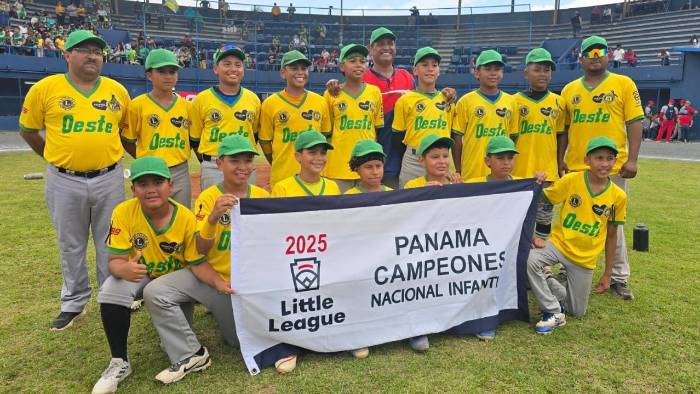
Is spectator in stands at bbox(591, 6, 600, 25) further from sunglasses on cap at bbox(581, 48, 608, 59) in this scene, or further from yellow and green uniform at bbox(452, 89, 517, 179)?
yellow and green uniform at bbox(452, 89, 517, 179)

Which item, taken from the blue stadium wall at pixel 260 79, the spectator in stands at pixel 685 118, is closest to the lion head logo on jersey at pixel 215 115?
the blue stadium wall at pixel 260 79

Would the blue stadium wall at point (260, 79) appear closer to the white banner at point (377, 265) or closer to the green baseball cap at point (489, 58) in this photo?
the green baseball cap at point (489, 58)

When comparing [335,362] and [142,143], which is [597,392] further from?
[142,143]

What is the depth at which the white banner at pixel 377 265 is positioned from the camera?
3.37 m

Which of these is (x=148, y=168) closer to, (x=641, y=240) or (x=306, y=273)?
(x=306, y=273)

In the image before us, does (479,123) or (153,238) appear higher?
(479,123)

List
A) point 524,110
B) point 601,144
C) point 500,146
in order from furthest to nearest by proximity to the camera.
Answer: point 524,110, point 500,146, point 601,144

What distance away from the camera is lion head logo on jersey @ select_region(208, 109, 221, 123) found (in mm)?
4613

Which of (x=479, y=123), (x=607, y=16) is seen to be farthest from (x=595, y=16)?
(x=479, y=123)

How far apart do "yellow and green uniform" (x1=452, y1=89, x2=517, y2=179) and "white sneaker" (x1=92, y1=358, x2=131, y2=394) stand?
3516mm

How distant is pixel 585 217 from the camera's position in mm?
4238

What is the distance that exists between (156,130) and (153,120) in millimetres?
96

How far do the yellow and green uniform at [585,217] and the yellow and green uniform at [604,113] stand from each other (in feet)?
1.96

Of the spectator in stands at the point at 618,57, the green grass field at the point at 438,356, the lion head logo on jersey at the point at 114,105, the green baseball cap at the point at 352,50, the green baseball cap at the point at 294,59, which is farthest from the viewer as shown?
the spectator in stands at the point at 618,57
